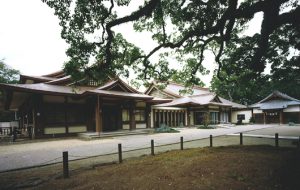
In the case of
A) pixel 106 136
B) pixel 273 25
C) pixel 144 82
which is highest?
pixel 273 25

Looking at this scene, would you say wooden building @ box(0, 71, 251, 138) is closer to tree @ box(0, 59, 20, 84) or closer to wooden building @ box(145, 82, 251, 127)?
wooden building @ box(145, 82, 251, 127)

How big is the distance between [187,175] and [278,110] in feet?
119

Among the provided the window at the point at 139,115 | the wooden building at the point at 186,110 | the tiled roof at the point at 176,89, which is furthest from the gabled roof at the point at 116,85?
the tiled roof at the point at 176,89

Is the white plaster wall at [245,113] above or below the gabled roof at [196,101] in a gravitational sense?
below

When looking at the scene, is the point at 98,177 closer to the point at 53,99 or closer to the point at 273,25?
the point at 273,25

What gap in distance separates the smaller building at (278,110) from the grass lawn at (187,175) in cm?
3344

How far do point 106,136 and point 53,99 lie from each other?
18.4ft

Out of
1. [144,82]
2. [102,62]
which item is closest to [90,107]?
[144,82]

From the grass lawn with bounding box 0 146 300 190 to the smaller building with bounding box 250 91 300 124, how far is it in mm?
33441

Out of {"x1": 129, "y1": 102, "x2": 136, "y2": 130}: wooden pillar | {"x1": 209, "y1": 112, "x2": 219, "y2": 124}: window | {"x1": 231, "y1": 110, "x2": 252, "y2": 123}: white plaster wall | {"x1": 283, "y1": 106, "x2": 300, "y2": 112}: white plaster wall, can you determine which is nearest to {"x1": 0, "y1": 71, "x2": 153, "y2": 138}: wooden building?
{"x1": 129, "y1": 102, "x2": 136, "y2": 130}: wooden pillar

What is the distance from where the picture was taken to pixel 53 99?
17578 millimetres

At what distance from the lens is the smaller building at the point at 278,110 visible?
33719mm

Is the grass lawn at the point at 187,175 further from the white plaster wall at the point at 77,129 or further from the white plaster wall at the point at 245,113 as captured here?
the white plaster wall at the point at 245,113

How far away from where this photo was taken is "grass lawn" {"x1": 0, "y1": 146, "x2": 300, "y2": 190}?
4710 mm
